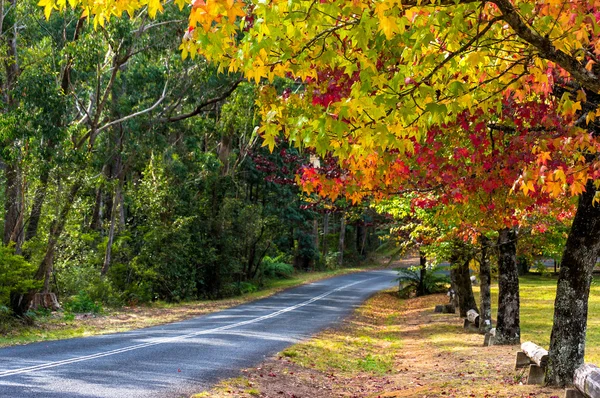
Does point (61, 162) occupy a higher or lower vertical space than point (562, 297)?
higher

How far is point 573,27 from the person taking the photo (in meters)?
5.70

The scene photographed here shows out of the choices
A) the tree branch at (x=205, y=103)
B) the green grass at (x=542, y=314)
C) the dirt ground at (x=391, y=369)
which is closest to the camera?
the dirt ground at (x=391, y=369)

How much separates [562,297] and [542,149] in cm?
345

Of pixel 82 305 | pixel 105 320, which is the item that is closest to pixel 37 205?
pixel 105 320

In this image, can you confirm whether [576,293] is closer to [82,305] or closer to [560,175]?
[560,175]

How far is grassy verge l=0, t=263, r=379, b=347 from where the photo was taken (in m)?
16.8

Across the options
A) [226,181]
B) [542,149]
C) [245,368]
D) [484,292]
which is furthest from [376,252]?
[542,149]

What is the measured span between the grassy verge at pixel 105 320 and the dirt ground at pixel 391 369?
6207 millimetres

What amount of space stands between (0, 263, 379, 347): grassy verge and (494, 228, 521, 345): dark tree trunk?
10556 mm

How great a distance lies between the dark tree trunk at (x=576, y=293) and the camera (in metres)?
9.30

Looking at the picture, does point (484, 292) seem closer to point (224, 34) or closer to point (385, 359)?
point (385, 359)

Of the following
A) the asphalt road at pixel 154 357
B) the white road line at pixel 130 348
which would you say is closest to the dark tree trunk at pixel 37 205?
the asphalt road at pixel 154 357

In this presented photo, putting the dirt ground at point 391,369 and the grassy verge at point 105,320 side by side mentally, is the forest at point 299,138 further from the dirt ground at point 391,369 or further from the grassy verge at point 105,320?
the dirt ground at point 391,369

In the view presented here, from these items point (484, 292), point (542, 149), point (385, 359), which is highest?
point (542, 149)
